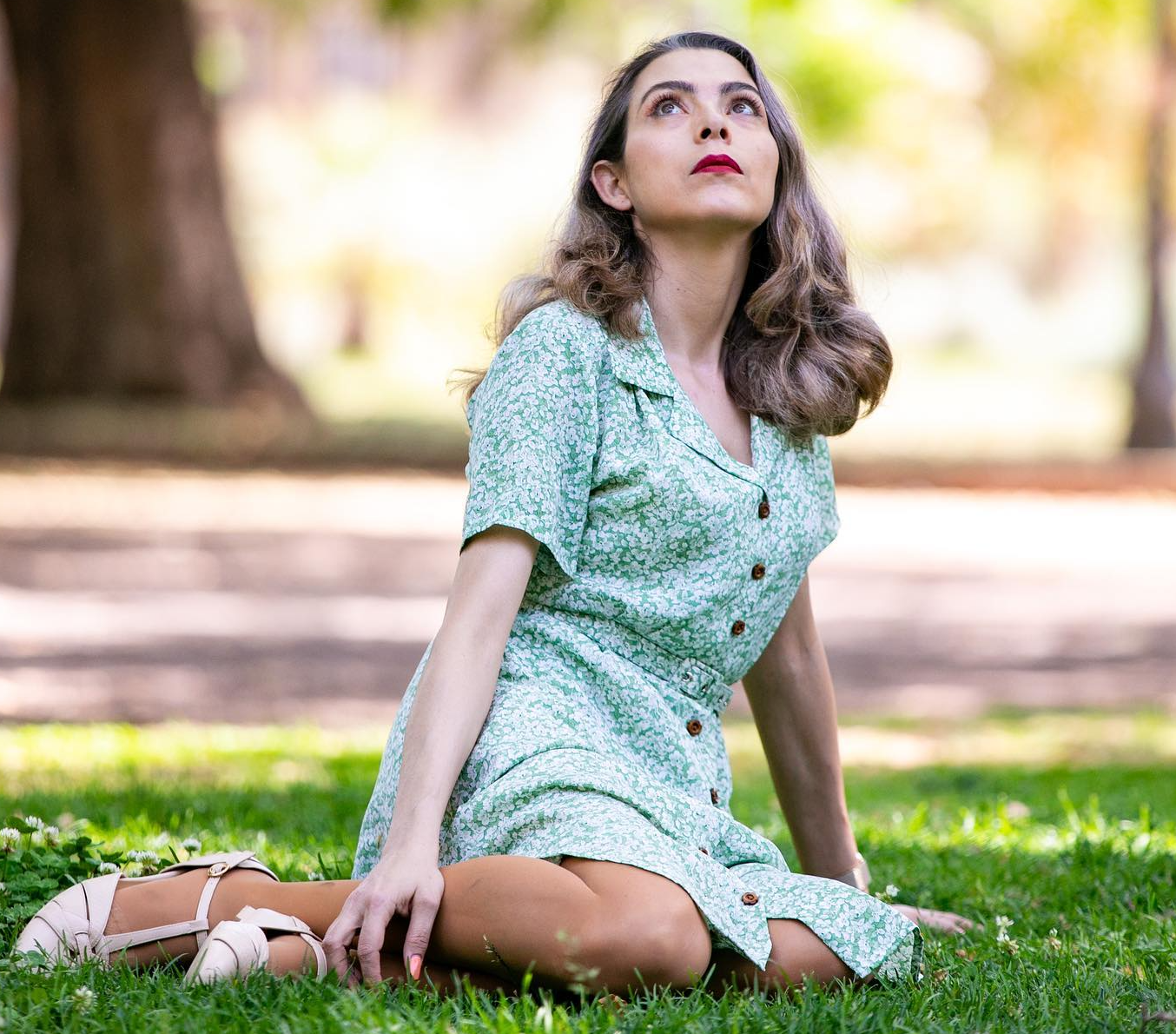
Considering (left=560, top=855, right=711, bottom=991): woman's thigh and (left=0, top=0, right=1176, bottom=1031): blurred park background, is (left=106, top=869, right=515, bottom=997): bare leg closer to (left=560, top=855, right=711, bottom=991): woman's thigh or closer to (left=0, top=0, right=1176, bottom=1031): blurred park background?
(left=0, top=0, right=1176, bottom=1031): blurred park background

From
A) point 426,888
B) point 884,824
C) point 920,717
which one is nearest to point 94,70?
point 920,717

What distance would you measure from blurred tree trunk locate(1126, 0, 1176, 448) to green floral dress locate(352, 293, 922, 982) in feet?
59.5

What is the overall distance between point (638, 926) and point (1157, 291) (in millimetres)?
19242

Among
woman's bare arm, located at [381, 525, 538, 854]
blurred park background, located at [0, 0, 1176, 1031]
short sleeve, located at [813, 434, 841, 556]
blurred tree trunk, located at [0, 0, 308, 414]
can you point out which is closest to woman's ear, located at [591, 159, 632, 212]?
blurred park background, located at [0, 0, 1176, 1031]

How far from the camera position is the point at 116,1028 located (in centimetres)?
247

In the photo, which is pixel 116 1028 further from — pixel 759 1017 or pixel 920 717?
pixel 920 717

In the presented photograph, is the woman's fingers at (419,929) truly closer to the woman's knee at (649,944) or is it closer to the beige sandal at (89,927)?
the woman's knee at (649,944)

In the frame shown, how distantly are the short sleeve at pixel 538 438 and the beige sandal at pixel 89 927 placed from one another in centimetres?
79

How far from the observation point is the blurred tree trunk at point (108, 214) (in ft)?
63.1

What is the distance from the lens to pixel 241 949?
2.71 metres

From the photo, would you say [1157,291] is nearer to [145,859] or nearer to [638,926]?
[145,859]

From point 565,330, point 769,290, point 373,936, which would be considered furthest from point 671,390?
point 373,936

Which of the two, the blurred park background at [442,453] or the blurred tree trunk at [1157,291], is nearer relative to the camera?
the blurred park background at [442,453]

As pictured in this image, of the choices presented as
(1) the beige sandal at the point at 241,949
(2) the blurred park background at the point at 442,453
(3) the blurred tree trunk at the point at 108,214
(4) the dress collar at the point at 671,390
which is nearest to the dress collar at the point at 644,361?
(4) the dress collar at the point at 671,390
